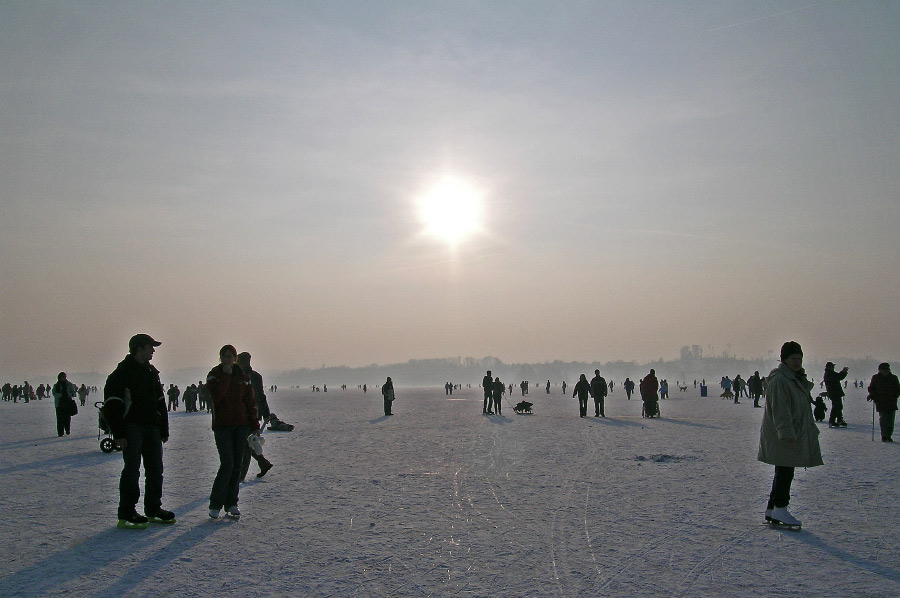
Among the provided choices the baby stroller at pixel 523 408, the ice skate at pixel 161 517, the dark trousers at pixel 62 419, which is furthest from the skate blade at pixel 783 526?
the baby stroller at pixel 523 408

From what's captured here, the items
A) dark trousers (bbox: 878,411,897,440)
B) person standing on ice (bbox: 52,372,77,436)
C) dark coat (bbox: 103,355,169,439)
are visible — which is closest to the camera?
dark coat (bbox: 103,355,169,439)

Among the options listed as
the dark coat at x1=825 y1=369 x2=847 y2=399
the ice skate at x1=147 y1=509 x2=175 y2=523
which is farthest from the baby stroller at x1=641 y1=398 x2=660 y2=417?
the ice skate at x1=147 y1=509 x2=175 y2=523

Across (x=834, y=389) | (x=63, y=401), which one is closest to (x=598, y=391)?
(x=834, y=389)

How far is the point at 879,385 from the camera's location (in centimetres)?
1417

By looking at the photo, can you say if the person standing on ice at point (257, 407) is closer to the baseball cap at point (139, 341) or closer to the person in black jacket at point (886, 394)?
the baseball cap at point (139, 341)

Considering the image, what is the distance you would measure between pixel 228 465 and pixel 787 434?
20.0 feet

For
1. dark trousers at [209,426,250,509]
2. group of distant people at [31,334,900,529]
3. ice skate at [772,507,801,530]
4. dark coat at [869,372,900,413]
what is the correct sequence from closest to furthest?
ice skate at [772,507,801,530] → group of distant people at [31,334,900,529] → dark trousers at [209,426,250,509] → dark coat at [869,372,900,413]

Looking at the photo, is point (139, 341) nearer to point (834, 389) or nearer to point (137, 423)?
point (137, 423)

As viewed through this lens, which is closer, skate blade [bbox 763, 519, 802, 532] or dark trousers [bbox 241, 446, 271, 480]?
skate blade [bbox 763, 519, 802, 532]

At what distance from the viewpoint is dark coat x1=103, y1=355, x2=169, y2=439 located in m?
6.91

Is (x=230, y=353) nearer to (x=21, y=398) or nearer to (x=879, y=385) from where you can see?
(x=879, y=385)

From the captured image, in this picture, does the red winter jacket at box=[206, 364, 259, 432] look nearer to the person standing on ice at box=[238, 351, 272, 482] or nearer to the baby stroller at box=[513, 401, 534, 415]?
the person standing on ice at box=[238, 351, 272, 482]

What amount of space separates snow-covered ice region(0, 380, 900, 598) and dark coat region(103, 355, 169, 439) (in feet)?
3.78

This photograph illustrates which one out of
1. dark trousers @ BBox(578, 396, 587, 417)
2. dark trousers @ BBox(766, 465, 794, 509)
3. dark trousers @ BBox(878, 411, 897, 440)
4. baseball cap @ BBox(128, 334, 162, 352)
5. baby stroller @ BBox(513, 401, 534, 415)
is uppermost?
baseball cap @ BBox(128, 334, 162, 352)
